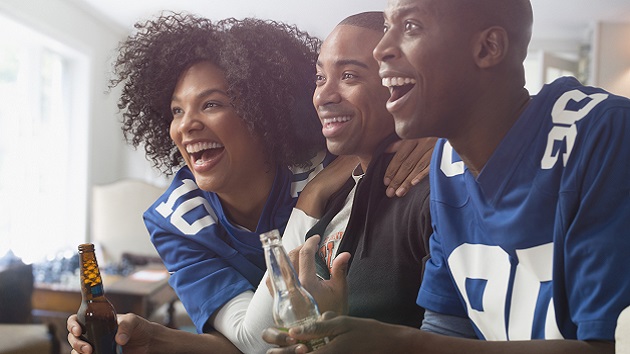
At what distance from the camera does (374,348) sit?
497mm

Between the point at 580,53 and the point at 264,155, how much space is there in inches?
26.0

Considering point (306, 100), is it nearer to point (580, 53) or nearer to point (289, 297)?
point (289, 297)

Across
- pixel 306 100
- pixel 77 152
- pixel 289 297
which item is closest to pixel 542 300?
pixel 289 297

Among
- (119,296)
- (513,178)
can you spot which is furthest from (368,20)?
(119,296)

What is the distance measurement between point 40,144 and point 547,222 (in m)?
3.10

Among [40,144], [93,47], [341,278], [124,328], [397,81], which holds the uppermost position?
[93,47]

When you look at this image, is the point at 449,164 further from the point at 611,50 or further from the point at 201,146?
the point at 611,50

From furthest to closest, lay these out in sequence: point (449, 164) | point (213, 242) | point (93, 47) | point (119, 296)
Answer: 1. point (93, 47)
2. point (119, 296)
3. point (213, 242)
4. point (449, 164)

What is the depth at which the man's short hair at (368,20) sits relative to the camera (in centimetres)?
71

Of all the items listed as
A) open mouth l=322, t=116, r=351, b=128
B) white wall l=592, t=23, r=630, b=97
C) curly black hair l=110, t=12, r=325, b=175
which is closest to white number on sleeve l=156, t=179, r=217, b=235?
curly black hair l=110, t=12, r=325, b=175

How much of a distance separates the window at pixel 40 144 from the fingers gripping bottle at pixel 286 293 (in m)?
2.47

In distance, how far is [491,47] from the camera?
537 millimetres

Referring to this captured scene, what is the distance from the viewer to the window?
114 inches

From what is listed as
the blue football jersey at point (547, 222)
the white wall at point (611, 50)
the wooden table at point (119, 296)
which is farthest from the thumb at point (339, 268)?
the wooden table at point (119, 296)
